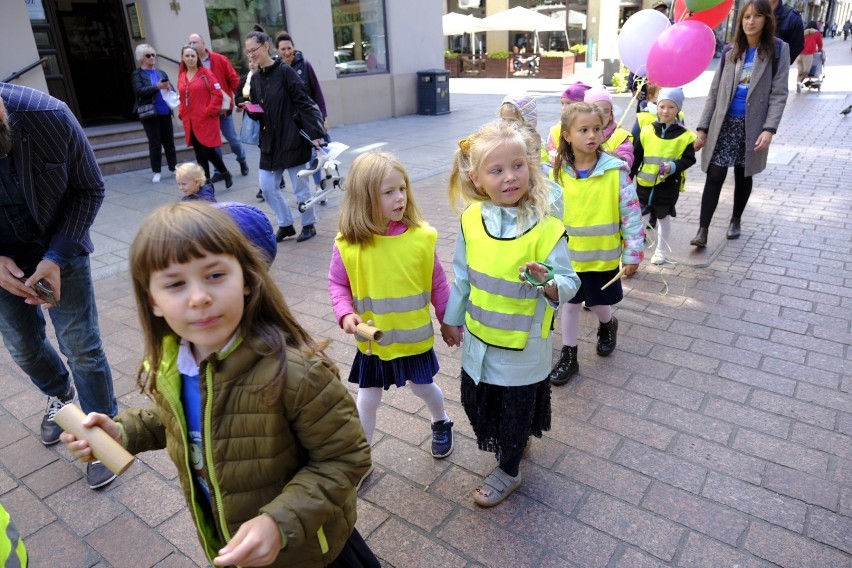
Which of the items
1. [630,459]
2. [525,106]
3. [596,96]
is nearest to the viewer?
[630,459]

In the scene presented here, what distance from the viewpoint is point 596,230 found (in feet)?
10.8

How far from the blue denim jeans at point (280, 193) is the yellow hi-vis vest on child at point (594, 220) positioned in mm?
3566

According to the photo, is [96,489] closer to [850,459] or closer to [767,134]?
[850,459]

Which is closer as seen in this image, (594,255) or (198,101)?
(594,255)

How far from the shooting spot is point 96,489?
2.78m

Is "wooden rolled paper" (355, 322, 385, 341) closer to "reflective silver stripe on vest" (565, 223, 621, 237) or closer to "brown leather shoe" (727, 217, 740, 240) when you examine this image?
"reflective silver stripe on vest" (565, 223, 621, 237)

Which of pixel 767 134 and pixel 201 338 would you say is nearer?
pixel 201 338

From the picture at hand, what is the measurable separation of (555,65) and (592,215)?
75.5 feet

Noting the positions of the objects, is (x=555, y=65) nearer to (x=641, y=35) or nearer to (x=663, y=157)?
(x=641, y=35)

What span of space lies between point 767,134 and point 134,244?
520cm

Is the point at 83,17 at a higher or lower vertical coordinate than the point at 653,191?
higher

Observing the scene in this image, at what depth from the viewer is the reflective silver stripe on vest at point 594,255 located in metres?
3.34

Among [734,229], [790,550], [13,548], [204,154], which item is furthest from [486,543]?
[204,154]

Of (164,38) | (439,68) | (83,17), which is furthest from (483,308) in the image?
(439,68)
